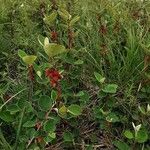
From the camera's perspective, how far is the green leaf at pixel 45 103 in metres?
1.95

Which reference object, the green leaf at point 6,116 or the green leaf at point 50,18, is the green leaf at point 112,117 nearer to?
the green leaf at point 6,116

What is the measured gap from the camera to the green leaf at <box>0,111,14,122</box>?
2.01 m

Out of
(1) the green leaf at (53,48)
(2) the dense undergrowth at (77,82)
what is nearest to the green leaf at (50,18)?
(2) the dense undergrowth at (77,82)

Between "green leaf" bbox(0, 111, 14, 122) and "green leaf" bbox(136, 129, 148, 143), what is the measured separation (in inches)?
24.9

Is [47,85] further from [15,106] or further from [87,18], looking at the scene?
[87,18]

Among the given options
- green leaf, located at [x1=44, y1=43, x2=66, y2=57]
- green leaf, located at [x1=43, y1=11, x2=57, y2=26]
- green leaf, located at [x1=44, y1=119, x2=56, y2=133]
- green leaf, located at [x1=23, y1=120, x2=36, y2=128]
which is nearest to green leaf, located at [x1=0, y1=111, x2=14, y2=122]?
green leaf, located at [x1=23, y1=120, x2=36, y2=128]

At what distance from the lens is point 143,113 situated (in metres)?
1.95

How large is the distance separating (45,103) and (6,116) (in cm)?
22

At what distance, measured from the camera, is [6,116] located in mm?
2023

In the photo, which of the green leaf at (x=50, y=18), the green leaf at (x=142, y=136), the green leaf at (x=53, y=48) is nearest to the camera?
the green leaf at (x=53, y=48)

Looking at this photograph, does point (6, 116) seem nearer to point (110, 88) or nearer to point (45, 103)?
point (45, 103)

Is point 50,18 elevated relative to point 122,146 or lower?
elevated

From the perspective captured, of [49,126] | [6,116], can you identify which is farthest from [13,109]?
[49,126]

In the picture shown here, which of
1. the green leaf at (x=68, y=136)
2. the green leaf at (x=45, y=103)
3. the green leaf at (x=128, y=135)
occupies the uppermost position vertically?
the green leaf at (x=45, y=103)
